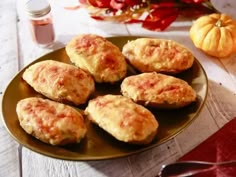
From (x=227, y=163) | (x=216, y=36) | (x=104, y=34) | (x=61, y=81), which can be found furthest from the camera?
(x=104, y=34)

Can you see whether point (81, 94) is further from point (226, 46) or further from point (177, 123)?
point (226, 46)

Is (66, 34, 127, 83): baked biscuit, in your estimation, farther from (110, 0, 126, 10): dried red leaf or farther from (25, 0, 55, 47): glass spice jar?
(110, 0, 126, 10): dried red leaf

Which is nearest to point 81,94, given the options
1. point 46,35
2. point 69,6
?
point 46,35

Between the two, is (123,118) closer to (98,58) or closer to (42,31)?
(98,58)

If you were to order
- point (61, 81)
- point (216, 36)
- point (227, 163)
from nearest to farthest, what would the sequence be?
point (227, 163)
point (61, 81)
point (216, 36)

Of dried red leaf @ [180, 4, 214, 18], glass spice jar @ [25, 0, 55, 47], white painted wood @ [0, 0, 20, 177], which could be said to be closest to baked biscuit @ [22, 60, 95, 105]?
white painted wood @ [0, 0, 20, 177]

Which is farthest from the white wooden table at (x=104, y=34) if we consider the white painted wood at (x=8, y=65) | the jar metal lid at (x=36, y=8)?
the jar metal lid at (x=36, y=8)

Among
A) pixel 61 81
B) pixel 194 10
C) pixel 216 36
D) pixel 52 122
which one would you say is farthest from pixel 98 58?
pixel 194 10
